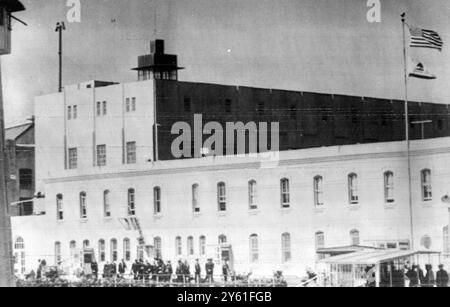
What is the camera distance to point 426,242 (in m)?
15.5

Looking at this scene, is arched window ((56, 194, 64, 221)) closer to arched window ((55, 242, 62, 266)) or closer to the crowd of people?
arched window ((55, 242, 62, 266))

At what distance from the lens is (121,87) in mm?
17406

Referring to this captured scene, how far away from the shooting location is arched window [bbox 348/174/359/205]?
16.3m

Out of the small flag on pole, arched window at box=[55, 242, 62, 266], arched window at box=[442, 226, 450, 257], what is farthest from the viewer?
arched window at box=[55, 242, 62, 266]

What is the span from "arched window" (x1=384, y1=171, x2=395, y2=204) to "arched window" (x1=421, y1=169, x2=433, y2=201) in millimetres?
508

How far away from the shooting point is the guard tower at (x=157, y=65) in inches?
658

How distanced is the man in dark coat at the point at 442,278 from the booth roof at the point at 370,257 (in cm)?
37

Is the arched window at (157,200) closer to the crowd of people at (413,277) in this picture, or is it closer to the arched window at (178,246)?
the arched window at (178,246)

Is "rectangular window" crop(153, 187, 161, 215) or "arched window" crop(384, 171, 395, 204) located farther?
"rectangular window" crop(153, 187, 161, 215)

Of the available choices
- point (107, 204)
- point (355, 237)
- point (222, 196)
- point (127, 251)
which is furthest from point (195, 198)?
point (355, 237)

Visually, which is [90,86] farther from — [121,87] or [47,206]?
[47,206]

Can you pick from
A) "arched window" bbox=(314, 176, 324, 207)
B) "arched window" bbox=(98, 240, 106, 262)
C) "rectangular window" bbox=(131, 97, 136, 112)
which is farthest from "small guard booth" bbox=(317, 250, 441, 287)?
"rectangular window" bbox=(131, 97, 136, 112)

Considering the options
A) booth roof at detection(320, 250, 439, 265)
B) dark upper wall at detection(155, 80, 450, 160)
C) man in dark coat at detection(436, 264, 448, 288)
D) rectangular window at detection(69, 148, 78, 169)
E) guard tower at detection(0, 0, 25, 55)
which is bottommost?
man in dark coat at detection(436, 264, 448, 288)

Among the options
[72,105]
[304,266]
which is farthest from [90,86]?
[304,266]
